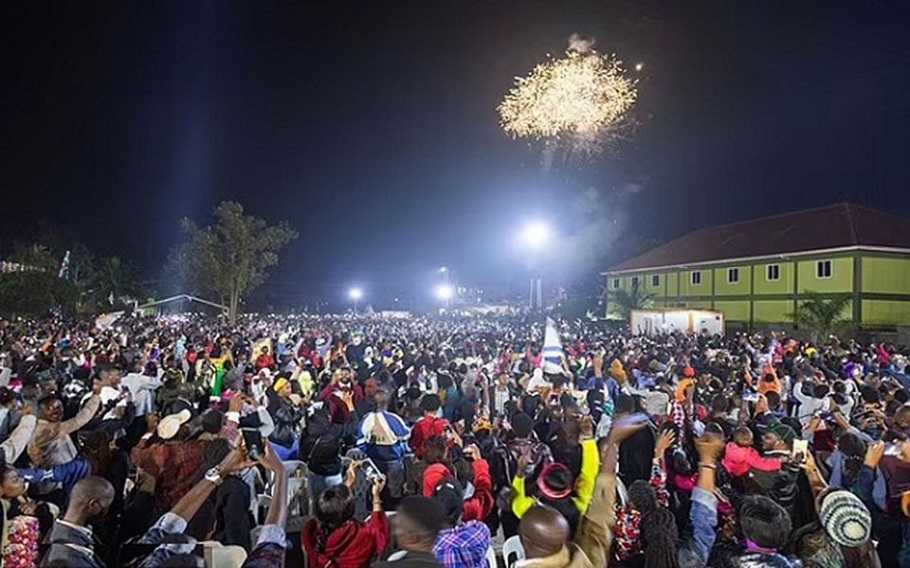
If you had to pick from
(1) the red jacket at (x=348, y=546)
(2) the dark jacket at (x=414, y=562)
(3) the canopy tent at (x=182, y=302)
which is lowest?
(1) the red jacket at (x=348, y=546)

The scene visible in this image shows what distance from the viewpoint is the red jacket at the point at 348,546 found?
11.7 ft

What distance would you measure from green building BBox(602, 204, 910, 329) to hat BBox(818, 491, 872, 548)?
29891 millimetres

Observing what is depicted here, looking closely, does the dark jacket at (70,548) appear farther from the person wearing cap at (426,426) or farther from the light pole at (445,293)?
the light pole at (445,293)

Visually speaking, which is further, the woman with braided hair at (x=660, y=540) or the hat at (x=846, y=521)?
the woman with braided hair at (x=660, y=540)

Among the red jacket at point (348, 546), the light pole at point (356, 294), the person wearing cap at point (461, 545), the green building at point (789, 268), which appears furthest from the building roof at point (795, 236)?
the light pole at point (356, 294)

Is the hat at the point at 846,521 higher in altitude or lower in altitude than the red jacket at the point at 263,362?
higher

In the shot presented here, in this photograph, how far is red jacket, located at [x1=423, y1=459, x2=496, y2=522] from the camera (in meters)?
4.70

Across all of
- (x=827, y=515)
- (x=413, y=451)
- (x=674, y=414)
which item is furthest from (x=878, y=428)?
(x=413, y=451)

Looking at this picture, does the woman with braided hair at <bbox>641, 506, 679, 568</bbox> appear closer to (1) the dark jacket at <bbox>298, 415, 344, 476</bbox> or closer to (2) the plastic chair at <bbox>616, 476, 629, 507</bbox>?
(2) the plastic chair at <bbox>616, 476, 629, 507</bbox>

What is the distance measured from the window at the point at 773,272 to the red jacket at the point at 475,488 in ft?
107

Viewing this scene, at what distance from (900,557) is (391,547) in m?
3.54

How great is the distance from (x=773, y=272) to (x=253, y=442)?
1318 inches

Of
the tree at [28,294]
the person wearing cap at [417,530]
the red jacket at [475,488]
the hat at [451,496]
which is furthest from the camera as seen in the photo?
the tree at [28,294]

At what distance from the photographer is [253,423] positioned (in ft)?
22.4
